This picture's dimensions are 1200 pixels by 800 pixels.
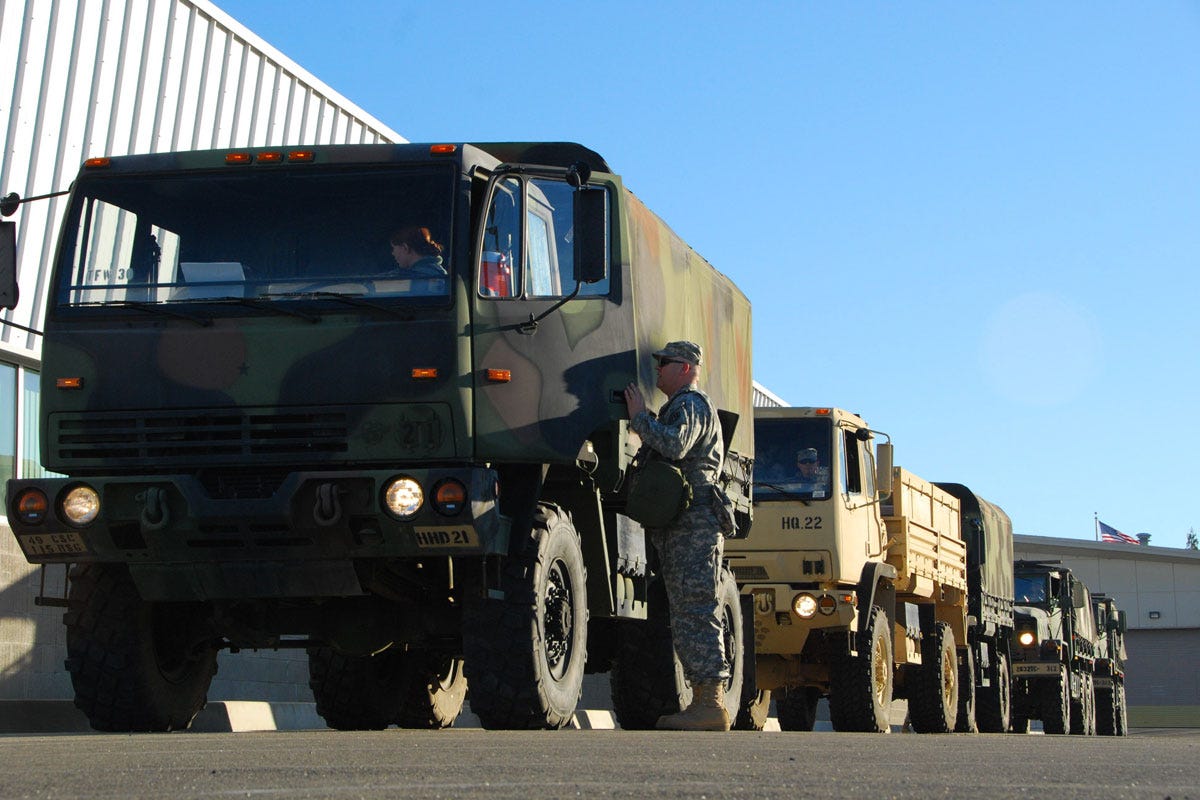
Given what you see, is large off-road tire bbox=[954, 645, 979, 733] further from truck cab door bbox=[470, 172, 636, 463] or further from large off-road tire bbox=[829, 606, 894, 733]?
truck cab door bbox=[470, 172, 636, 463]

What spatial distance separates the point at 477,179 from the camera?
9086 millimetres

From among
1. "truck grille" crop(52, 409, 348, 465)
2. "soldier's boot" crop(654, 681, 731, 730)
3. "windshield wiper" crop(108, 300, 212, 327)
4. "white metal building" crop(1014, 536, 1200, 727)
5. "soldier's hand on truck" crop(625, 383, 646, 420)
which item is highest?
"white metal building" crop(1014, 536, 1200, 727)

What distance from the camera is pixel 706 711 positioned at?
938 cm

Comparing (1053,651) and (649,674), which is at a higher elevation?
(1053,651)

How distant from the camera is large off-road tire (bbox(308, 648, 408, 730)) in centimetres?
1155

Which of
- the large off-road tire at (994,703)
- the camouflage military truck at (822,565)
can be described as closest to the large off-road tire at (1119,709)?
the large off-road tire at (994,703)

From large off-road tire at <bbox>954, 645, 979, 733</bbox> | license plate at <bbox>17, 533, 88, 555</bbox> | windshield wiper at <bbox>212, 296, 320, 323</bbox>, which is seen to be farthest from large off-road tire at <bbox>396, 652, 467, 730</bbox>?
large off-road tire at <bbox>954, 645, 979, 733</bbox>

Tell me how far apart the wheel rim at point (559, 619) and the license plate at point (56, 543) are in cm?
229

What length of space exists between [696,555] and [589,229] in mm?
1746

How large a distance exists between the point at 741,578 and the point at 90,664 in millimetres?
7258

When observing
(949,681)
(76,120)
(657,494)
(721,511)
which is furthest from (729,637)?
(76,120)

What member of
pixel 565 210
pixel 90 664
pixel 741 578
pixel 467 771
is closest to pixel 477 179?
pixel 565 210

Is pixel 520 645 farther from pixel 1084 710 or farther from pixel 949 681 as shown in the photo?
pixel 1084 710

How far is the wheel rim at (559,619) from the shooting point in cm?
898
